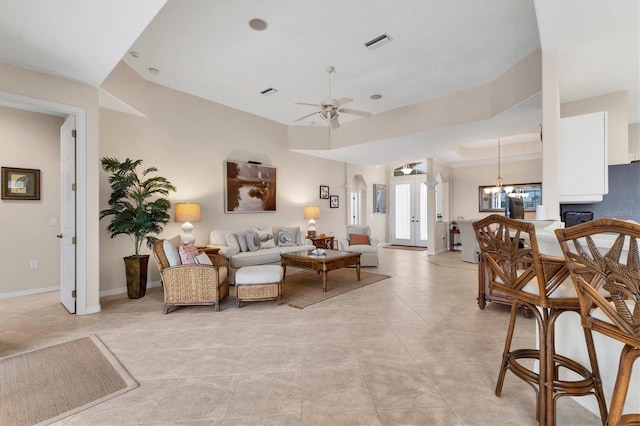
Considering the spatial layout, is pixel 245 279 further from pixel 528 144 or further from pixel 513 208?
pixel 528 144

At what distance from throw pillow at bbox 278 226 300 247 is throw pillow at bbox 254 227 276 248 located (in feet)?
0.76

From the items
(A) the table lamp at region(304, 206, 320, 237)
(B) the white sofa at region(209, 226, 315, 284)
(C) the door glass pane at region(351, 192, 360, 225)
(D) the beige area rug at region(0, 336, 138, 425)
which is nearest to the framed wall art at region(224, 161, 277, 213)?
(B) the white sofa at region(209, 226, 315, 284)

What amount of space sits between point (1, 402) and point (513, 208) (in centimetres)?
474

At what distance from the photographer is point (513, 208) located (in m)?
3.46

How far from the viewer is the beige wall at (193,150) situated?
14.5 feet

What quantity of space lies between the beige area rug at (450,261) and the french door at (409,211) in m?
1.79

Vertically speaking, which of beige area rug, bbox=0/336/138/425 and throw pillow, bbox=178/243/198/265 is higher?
throw pillow, bbox=178/243/198/265

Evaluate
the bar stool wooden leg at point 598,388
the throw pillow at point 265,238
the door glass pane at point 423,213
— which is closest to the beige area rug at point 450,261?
the door glass pane at point 423,213

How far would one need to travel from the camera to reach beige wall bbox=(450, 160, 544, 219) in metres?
8.66

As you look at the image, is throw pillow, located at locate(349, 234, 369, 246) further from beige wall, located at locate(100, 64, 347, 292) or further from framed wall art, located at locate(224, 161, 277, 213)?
framed wall art, located at locate(224, 161, 277, 213)

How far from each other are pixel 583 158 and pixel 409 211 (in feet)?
25.3

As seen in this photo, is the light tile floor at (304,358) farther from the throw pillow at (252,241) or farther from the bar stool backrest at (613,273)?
the throw pillow at (252,241)

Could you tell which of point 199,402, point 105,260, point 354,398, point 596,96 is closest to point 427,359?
point 354,398

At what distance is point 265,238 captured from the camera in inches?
236
